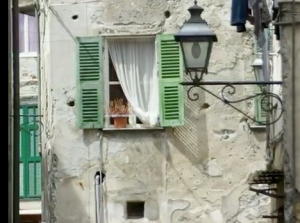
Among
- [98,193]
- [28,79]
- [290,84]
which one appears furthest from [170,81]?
[290,84]

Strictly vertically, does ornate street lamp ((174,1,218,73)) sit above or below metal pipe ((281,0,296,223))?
above

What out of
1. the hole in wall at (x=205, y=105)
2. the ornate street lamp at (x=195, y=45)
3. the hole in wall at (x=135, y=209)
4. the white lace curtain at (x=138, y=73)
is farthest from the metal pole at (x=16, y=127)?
the hole in wall at (x=135, y=209)

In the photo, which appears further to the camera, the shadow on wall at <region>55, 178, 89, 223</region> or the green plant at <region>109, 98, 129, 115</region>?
the shadow on wall at <region>55, 178, 89, 223</region>

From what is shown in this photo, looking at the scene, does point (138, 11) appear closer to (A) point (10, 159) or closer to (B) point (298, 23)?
(B) point (298, 23)

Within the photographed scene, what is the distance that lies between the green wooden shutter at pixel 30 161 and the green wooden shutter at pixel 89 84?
231 inches

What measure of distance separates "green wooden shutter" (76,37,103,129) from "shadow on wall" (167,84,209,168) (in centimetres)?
115

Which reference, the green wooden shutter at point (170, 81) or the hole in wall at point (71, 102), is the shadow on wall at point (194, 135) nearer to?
the green wooden shutter at point (170, 81)

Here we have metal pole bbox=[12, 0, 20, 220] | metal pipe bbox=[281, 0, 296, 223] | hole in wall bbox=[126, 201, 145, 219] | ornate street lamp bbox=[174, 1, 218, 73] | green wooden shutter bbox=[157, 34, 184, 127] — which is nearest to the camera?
metal pole bbox=[12, 0, 20, 220]

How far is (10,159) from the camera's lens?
8.65ft

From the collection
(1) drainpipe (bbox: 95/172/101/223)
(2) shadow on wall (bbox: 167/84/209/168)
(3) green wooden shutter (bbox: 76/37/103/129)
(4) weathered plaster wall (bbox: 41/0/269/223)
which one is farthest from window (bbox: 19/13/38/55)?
(2) shadow on wall (bbox: 167/84/209/168)

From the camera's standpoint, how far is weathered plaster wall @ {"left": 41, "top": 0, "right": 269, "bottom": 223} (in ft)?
44.6

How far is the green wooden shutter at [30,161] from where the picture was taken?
19484 mm

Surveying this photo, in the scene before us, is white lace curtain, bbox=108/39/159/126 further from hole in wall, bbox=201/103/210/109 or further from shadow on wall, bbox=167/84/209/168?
hole in wall, bbox=201/103/210/109

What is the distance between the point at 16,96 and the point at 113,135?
10424 millimetres
